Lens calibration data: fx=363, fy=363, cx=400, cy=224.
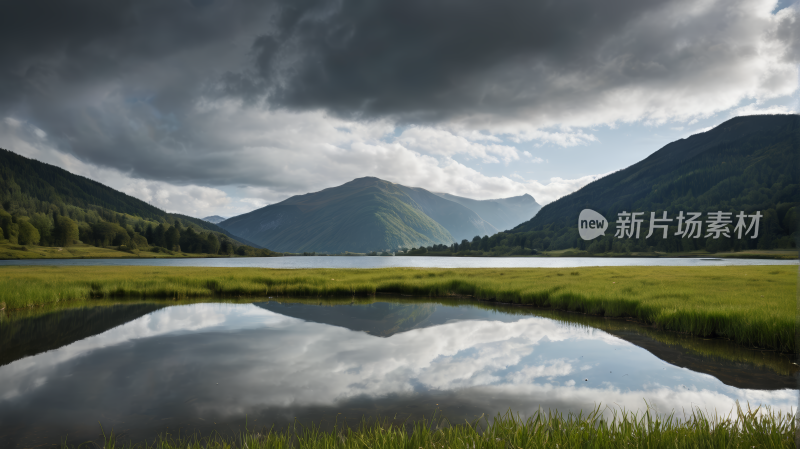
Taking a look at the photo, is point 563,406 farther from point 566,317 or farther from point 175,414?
point 566,317

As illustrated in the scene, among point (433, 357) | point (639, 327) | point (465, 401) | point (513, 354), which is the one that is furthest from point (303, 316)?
point (639, 327)

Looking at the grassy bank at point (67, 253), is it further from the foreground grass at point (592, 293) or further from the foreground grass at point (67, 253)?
the foreground grass at point (592, 293)

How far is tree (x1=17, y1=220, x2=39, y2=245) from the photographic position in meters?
178

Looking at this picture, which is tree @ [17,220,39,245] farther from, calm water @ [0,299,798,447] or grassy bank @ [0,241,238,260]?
calm water @ [0,299,798,447]

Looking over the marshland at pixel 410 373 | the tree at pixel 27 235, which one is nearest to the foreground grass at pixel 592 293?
the marshland at pixel 410 373

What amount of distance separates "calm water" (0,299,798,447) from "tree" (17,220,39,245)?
224 metres

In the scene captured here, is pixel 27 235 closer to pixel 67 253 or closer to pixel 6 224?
pixel 6 224

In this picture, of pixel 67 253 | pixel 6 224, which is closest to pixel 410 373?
pixel 67 253

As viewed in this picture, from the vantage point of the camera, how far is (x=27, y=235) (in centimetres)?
17975

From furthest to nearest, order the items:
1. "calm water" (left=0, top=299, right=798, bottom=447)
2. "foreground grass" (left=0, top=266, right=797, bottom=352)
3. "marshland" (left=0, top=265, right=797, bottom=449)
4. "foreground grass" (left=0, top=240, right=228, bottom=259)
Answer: "foreground grass" (left=0, top=240, right=228, bottom=259)
"foreground grass" (left=0, top=266, right=797, bottom=352)
"calm water" (left=0, top=299, right=798, bottom=447)
"marshland" (left=0, top=265, right=797, bottom=449)

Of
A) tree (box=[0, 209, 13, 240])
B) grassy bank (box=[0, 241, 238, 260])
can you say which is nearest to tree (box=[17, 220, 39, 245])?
tree (box=[0, 209, 13, 240])

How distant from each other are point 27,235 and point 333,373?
247 m

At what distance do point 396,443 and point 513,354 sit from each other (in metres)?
10.5

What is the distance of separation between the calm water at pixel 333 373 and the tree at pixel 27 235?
224 metres
